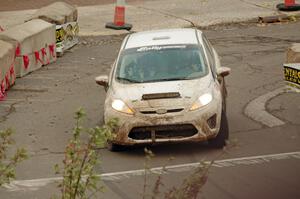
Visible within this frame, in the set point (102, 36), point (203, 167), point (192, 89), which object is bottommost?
point (102, 36)

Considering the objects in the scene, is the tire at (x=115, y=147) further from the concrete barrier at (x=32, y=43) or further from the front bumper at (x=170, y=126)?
the concrete barrier at (x=32, y=43)

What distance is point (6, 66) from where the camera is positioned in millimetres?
16625

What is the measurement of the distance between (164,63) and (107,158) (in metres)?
1.83

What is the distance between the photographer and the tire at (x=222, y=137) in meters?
12.3

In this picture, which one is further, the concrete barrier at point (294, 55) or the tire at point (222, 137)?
the tire at point (222, 137)

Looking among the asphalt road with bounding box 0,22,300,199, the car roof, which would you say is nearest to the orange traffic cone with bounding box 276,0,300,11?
the asphalt road with bounding box 0,22,300,199

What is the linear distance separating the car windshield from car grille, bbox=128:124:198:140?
948 mm

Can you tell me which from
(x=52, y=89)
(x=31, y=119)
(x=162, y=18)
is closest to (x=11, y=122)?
(x=31, y=119)

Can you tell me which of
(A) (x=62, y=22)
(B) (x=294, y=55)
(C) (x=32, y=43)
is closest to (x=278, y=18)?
(A) (x=62, y=22)

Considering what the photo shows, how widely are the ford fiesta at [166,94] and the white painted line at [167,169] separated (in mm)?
532

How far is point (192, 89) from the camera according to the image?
1212cm

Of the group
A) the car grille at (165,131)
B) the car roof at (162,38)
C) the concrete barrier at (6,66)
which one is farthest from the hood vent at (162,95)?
the concrete barrier at (6,66)

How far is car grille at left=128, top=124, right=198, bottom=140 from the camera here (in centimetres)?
1180

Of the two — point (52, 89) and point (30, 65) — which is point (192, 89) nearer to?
point (52, 89)
